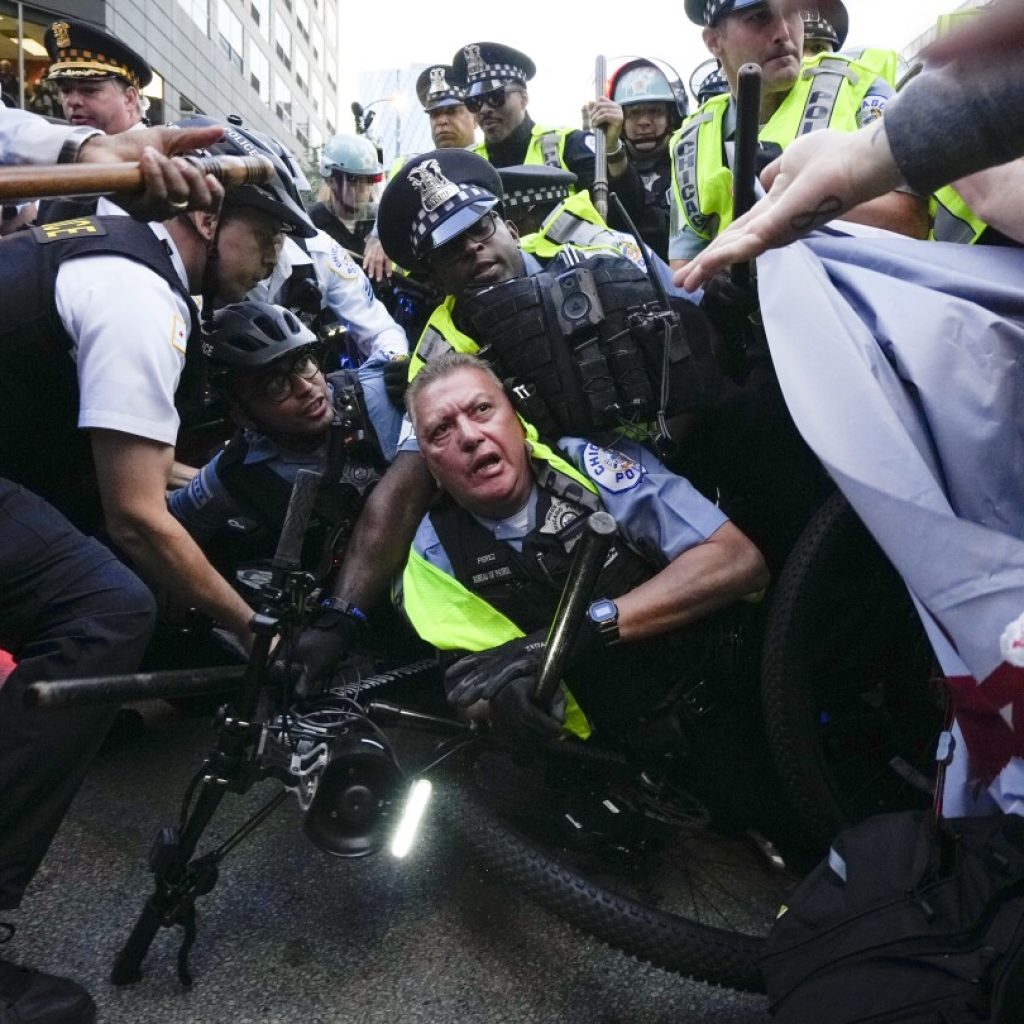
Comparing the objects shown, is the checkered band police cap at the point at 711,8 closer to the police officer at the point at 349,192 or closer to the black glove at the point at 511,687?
the black glove at the point at 511,687

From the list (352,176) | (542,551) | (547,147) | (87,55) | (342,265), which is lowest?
(542,551)

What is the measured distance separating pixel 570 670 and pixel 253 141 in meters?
1.74

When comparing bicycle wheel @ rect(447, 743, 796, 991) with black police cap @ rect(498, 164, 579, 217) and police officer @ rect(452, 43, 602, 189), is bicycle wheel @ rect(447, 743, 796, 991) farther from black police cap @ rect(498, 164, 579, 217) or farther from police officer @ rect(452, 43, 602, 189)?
police officer @ rect(452, 43, 602, 189)

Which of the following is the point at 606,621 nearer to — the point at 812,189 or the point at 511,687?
the point at 511,687

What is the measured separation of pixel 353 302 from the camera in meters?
3.43

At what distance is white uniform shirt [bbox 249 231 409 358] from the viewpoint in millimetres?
3355

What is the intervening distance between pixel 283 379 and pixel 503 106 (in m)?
2.09

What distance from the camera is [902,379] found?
1.27 m

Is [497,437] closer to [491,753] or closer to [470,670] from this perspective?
[470,670]

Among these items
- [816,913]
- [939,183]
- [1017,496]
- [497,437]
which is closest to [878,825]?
[816,913]

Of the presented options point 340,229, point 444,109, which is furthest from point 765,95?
point 340,229

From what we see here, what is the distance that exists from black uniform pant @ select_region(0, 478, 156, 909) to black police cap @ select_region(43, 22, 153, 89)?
9.63 ft

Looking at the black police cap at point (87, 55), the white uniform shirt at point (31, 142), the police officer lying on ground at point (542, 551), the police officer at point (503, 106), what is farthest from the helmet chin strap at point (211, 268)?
the black police cap at point (87, 55)

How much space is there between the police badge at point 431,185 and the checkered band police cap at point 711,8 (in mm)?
837
